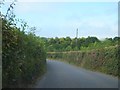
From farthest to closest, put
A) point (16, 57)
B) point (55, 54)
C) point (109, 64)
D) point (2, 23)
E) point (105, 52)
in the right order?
point (55, 54) → point (105, 52) → point (109, 64) → point (16, 57) → point (2, 23)

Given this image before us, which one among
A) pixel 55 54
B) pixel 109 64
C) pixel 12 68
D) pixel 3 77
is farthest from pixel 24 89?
pixel 55 54

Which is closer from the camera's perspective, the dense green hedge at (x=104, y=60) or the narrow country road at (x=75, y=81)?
the narrow country road at (x=75, y=81)

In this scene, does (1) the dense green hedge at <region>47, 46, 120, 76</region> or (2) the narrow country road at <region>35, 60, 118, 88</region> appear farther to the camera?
(1) the dense green hedge at <region>47, 46, 120, 76</region>

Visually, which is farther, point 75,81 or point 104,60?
point 104,60

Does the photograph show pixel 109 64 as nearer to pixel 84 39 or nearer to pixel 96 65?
pixel 96 65

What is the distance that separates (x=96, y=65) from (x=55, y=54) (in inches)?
2232

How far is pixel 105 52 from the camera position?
36000 millimetres

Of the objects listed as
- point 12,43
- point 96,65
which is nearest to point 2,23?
point 12,43

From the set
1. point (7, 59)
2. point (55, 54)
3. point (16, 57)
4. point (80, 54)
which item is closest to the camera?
point (7, 59)

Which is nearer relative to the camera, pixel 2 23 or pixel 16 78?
pixel 2 23

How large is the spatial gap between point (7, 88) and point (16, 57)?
1395 mm

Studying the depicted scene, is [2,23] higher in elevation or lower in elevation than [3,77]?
higher

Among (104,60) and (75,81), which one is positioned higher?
(104,60)

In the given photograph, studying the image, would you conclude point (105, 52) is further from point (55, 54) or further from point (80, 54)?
point (55, 54)
